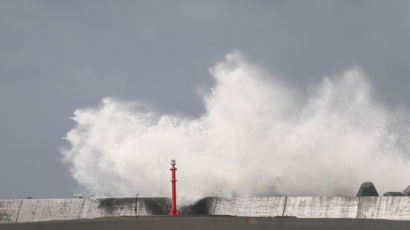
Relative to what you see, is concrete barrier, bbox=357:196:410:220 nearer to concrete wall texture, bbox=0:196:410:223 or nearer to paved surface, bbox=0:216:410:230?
concrete wall texture, bbox=0:196:410:223

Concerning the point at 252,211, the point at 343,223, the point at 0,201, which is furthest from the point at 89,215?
the point at 343,223

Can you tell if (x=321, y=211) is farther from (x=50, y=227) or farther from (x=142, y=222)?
(x=50, y=227)

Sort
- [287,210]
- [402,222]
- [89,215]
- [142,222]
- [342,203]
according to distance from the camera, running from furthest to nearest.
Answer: [89,215] < [287,210] < [342,203] < [142,222] < [402,222]

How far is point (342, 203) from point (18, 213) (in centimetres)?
1006

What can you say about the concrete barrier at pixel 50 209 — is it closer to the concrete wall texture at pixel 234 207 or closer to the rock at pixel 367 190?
the concrete wall texture at pixel 234 207

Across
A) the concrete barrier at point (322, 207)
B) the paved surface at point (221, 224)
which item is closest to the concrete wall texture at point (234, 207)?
the concrete barrier at point (322, 207)

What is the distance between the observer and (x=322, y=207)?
12.9m

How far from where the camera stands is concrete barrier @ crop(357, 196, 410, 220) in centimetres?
1125

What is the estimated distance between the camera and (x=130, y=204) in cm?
1748

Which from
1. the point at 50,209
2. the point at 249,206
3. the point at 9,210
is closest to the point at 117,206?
the point at 50,209

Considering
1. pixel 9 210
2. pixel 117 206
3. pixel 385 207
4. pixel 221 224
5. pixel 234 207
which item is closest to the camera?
pixel 221 224

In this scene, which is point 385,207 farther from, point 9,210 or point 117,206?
point 9,210

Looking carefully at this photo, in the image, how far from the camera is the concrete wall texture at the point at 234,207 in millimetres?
11844

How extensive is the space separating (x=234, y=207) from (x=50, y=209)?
19.3 feet
